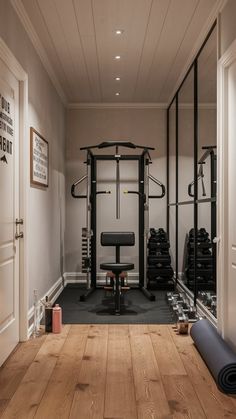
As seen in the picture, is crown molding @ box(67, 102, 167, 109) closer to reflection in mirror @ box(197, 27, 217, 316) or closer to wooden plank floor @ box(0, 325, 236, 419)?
reflection in mirror @ box(197, 27, 217, 316)

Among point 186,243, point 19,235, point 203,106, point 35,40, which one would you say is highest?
point 35,40

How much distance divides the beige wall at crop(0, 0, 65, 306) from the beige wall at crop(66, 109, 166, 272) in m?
0.34

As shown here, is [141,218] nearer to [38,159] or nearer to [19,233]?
[38,159]

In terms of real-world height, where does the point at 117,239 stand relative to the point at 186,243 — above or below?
above

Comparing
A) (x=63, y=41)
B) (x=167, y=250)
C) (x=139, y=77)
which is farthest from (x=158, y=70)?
(x=167, y=250)

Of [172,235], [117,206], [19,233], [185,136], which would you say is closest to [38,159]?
[19,233]

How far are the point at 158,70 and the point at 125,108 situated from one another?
5.55 feet

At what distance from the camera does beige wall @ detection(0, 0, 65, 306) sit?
144 inches

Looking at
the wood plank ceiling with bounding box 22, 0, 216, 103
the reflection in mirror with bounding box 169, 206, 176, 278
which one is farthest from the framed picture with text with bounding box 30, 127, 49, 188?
the reflection in mirror with bounding box 169, 206, 176, 278

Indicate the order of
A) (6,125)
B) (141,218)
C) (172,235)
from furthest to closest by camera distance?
1. (172,235)
2. (141,218)
3. (6,125)

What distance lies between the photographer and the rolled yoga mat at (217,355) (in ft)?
8.86

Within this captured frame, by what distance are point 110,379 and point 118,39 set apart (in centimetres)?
320

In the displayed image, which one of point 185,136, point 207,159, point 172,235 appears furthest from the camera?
point 172,235

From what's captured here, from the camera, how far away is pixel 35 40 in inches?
167
